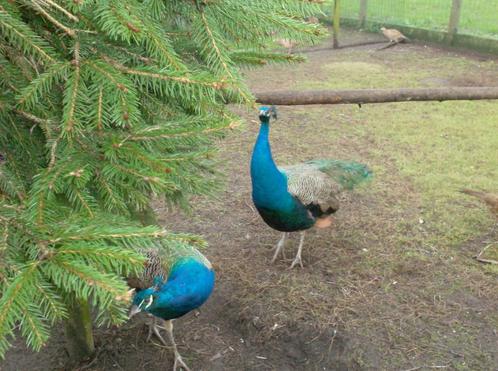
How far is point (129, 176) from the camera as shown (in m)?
1.23

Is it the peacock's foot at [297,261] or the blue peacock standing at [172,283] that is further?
the peacock's foot at [297,261]

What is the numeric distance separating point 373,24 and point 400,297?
9.51 m

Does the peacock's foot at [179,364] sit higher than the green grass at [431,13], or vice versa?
the green grass at [431,13]

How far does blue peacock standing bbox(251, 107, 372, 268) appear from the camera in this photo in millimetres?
3416

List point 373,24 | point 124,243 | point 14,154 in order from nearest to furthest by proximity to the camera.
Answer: point 124,243
point 14,154
point 373,24

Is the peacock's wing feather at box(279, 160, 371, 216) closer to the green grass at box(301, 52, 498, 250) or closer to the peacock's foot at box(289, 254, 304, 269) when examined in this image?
the peacock's foot at box(289, 254, 304, 269)

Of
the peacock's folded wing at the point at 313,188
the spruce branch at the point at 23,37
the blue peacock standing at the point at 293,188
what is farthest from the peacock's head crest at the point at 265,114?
the spruce branch at the point at 23,37

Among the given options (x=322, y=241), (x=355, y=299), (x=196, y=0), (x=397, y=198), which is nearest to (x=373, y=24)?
(x=397, y=198)

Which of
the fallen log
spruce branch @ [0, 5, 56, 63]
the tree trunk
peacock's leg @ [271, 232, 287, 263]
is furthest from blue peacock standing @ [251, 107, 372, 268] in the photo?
spruce branch @ [0, 5, 56, 63]

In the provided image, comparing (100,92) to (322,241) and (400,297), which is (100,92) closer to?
(400,297)

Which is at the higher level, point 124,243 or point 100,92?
point 100,92

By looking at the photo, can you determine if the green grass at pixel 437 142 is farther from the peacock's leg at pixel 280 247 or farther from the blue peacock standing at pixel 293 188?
the peacock's leg at pixel 280 247

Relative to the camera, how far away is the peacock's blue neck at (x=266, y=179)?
11.1 feet

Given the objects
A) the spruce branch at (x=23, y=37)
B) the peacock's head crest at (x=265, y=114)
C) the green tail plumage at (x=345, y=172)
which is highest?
the spruce branch at (x=23, y=37)
